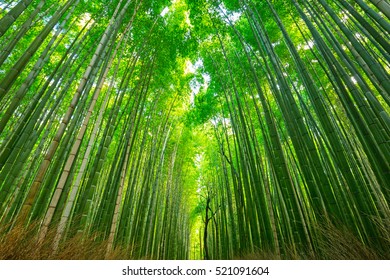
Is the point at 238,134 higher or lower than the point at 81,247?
higher

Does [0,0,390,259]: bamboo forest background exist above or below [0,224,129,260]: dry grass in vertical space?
above

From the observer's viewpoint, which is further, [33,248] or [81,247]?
[81,247]

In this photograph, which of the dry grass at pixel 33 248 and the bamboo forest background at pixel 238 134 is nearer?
the dry grass at pixel 33 248

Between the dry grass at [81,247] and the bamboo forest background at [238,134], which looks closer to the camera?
the dry grass at [81,247]

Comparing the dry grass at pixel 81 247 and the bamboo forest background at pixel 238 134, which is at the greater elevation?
the bamboo forest background at pixel 238 134

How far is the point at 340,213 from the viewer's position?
1.76 metres

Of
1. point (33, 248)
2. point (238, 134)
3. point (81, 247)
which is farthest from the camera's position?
point (238, 134)

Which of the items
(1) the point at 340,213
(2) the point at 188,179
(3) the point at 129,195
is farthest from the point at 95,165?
(2) the point at 188,179

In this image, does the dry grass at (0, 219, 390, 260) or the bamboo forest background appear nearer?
the dry grass at (0, 219, 390, 260)

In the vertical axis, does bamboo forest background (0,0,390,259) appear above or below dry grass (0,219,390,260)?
above

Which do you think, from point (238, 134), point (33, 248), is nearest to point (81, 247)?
point (33, 248)

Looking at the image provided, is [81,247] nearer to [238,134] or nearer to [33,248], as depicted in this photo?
[33,248]

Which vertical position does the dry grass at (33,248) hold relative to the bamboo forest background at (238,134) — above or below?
below
